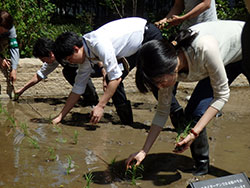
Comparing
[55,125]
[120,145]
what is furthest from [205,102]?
[55,125]

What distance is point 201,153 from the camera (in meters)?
3.18

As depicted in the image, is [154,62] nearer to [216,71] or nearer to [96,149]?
[216,71]

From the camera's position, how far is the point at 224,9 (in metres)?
7.16

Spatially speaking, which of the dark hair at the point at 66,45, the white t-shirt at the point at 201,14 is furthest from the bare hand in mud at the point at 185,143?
the white t-shirt at the point at 201,14

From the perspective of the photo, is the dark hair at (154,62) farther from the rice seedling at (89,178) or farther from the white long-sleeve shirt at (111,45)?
the white long-sleeve shirt at (111,45)

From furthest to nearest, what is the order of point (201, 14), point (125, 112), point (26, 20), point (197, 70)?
1. point (26, 20)
2. point (125, 112)
3. point (201, 14)
4. point (197, 70)

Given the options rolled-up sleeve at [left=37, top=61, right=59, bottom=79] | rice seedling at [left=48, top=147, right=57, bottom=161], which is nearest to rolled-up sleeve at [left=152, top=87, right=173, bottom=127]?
rice seedling at [left=48, top=147, right=57, bottom=161]

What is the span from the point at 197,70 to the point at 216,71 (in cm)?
16

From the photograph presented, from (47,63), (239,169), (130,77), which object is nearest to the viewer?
(239,169)

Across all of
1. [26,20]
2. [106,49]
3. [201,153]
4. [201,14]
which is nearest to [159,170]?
[201,153]

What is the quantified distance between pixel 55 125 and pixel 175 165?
4.62 feet

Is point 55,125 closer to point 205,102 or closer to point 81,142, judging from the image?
point 81,142

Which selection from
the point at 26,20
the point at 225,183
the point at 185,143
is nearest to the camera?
the point at 225,183

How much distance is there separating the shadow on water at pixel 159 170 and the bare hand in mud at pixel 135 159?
158 millimetres
